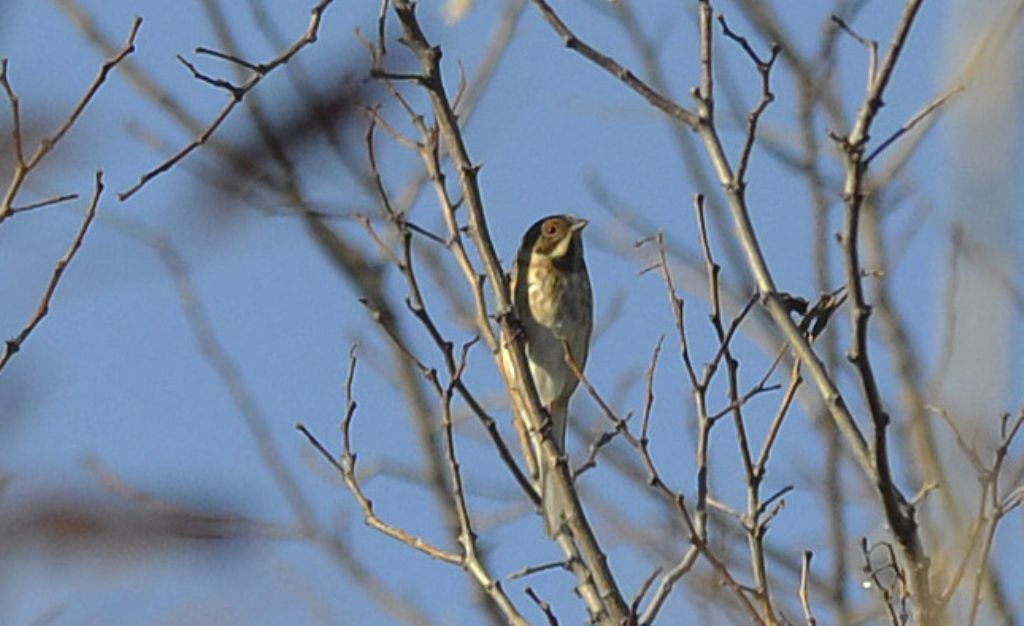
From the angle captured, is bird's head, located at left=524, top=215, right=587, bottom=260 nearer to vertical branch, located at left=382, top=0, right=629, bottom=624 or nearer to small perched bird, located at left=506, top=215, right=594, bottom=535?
small perched bird, located at left=506, top=215, right=594, bottom=535

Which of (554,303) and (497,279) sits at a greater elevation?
(554,303)

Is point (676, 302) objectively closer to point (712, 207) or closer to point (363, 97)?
point (363, 97)

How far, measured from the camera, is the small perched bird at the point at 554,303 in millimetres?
6625

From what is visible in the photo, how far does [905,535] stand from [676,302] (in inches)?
30.7

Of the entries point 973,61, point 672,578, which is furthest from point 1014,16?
point 672,578

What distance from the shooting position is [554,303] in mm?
6633

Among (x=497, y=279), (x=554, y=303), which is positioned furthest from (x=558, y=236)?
(x=497, y=279)

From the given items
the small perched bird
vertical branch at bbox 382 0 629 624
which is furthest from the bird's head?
vertical branch at bbox 382 0 629 624

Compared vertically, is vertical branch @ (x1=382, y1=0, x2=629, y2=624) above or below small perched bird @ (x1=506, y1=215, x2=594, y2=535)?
below

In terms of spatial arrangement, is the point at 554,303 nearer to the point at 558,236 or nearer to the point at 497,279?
the point at 558,236

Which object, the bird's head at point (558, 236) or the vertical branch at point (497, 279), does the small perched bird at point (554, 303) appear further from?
the vertical branch at point (497, 279)

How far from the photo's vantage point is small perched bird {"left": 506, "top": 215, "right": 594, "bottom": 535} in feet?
21.7

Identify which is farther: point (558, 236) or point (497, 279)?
point (558, 236)

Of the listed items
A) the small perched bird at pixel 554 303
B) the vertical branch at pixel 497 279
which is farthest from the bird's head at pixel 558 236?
the vertical branch at pixel 497 279
